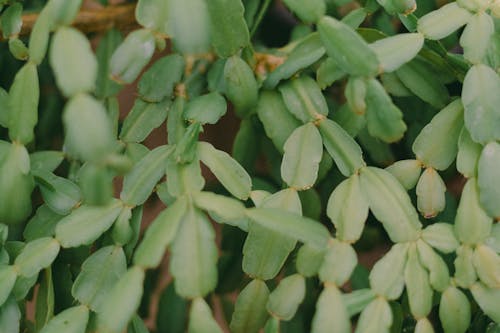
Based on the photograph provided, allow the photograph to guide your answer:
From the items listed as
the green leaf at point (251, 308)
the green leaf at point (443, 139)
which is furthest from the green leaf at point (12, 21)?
the green leaf at point (443, 139)

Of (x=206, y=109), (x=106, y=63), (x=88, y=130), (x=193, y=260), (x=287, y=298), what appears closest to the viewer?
(x=88, y=130)

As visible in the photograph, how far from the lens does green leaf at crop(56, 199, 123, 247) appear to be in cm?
92

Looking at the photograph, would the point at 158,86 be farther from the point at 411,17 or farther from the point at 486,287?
the point at 486,287

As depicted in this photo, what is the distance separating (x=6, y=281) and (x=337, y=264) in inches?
16.5

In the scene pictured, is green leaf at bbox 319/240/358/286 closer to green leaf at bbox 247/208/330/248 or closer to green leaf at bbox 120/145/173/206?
green leaf at bbox 247/208/330/248

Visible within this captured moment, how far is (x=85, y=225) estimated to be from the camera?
0.93 metres

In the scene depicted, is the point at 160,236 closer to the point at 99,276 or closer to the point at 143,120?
the point at 99,276

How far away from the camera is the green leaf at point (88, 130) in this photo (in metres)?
0.66

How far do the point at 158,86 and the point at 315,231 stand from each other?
36 centimetres

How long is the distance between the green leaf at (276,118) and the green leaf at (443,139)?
0.19 metres

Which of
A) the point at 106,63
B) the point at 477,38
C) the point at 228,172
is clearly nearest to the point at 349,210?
the point at 228,172

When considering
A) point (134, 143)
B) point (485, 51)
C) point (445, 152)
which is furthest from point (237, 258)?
point (485, 51)

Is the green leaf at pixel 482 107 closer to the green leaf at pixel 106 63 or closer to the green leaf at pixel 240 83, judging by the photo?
the green leaf at pixel 240 83

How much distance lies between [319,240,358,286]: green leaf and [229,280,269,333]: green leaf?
0.39 ft
